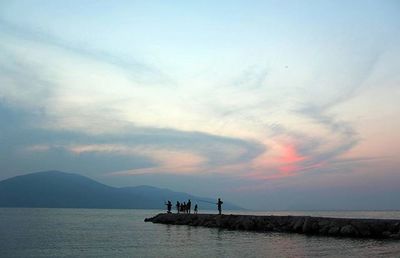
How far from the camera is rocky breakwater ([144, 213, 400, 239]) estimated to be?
1576 inches

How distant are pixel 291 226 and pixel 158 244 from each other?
17.8 meters

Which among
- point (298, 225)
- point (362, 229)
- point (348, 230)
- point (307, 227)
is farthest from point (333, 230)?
point (298, 225)

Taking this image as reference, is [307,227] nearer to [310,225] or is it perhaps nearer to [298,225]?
[310,225]

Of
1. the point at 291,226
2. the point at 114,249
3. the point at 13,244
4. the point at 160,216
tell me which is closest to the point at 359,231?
the point at 291,226

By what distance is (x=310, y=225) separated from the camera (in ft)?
148

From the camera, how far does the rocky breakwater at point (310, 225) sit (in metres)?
40.0

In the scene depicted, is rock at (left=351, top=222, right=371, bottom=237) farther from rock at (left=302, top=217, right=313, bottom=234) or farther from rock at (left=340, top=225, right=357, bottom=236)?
rock at (left=302, top=217, right=313, bottom=234)

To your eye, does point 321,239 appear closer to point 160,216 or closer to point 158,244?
point 158,244

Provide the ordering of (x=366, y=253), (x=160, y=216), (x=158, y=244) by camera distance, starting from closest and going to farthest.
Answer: (x=366, y=253) → (x=158, y=244) → (x=160, y=216)

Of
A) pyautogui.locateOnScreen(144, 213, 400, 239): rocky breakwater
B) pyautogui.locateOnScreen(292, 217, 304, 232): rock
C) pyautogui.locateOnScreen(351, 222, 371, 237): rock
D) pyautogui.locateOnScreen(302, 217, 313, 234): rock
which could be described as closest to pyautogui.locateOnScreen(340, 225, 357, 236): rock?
pyautogui.locateOnScreen(144, 213, 400, 239): rocky breakwater

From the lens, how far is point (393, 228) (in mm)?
39625

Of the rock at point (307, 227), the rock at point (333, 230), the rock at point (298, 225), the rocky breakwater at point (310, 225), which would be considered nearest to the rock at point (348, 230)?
A: the rocky breakwater at point (310, 225)

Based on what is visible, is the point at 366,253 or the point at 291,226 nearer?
the point at 366,253

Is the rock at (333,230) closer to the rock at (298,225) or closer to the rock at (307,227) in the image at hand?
the rock at (307,227)
